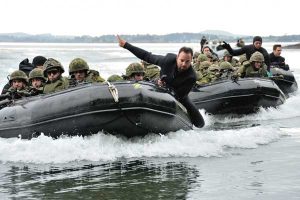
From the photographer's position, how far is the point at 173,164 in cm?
878

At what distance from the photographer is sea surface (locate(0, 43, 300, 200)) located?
7.08 metres

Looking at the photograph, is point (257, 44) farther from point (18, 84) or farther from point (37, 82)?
point (18, 84)

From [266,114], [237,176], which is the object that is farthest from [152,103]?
[266,114]

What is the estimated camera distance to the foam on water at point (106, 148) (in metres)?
9.23

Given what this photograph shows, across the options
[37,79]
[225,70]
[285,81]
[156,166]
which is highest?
[37,79]

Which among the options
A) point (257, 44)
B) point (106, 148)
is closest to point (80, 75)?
point (106, 148)

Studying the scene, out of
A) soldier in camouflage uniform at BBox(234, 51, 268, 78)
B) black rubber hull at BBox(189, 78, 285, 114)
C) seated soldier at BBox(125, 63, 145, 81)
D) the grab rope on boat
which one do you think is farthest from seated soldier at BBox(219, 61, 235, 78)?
the grab rope on boat

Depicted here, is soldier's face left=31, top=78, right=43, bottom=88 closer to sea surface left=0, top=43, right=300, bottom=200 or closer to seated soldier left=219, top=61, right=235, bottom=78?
sea surface left=0, top=43, right=300, bottom=200

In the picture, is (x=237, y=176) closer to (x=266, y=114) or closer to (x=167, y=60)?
(x=167, y=60)

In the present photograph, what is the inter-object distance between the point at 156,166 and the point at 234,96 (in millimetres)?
6642

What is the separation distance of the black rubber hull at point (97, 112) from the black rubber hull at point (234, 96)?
206 inches

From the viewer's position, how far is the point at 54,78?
10633 mm

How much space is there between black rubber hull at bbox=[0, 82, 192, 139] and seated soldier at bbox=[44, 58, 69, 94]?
601 mm

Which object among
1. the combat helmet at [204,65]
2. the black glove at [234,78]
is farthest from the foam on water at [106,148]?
the combat helmet at [204,65]
